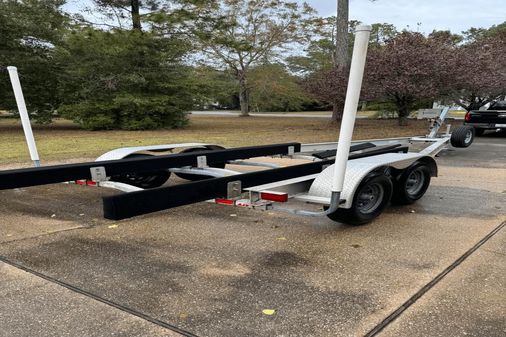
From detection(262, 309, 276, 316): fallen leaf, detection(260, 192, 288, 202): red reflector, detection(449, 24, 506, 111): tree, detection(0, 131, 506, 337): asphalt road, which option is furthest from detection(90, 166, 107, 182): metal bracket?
detection(449, 24, 506, 111): tree

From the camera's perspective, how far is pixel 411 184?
5695mm

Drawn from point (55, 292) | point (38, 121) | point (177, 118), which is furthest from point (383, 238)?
point (38, 121)

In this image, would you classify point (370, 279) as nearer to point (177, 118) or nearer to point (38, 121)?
point (177, 118)

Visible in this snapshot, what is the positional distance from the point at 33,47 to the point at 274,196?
18798 millimetres

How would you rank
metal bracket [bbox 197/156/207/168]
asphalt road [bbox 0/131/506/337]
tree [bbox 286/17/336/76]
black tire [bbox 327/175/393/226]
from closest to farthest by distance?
asphalt road [bbox 0/131/506/337] < black tire [bbox 327/175/393/226] < metal bracket [bbox 197/156/207/168] < tree [bbox 286/17/336/76]

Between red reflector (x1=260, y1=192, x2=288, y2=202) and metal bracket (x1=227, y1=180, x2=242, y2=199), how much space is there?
8.4 inches

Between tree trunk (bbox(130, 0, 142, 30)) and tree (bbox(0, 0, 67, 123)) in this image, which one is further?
tree trunk (bbox(130, 0, 142, 30))

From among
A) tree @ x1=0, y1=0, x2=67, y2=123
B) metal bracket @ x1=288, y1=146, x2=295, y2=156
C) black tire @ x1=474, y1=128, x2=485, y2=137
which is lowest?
black tire @ x1=474, y1=128, x2=485, y2=137

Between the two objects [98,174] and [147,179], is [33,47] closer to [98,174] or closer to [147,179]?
[147,179]

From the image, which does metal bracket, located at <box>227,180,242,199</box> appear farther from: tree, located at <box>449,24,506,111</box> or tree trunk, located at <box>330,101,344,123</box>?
tree trunk, located at <box>330,101,344,123</box>

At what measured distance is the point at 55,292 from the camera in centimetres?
319

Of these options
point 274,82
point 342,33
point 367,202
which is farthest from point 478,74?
point 274,82

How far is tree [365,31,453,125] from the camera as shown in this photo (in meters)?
15.5

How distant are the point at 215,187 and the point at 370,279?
4.76 ft
